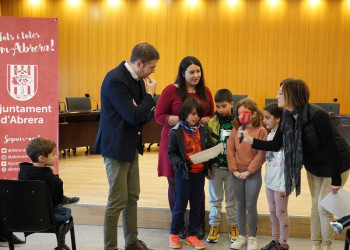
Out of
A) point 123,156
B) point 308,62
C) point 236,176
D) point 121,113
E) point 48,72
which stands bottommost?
point 236,176

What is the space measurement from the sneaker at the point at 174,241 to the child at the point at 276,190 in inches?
25.2

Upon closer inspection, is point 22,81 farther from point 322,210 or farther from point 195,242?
point 322,210

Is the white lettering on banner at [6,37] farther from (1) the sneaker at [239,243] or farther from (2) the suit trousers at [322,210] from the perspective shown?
(2) the suit trousers at [322,210]

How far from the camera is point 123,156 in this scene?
8.75ft

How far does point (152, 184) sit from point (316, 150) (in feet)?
8.10

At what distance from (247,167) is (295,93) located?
76 centimetres

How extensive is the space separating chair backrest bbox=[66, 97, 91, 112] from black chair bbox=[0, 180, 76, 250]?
5273mm

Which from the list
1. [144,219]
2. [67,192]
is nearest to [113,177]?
[144,219]

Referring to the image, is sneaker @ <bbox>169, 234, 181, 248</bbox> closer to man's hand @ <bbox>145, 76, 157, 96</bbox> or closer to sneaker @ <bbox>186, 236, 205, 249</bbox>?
sneaker @ <bbox>186, 236, 205, 249</bbox>

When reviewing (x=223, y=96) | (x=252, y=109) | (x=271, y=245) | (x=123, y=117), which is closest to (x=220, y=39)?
(x=223, y=96)

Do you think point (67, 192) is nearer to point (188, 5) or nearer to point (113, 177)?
point (113, 177)

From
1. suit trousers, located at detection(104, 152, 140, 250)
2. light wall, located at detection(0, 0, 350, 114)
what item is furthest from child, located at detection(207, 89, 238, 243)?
light wall, located at detection(0, 0, 350, 114)

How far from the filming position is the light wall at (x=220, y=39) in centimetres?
971

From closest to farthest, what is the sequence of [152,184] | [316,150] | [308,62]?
[316,150], [152,184], [308,62]
